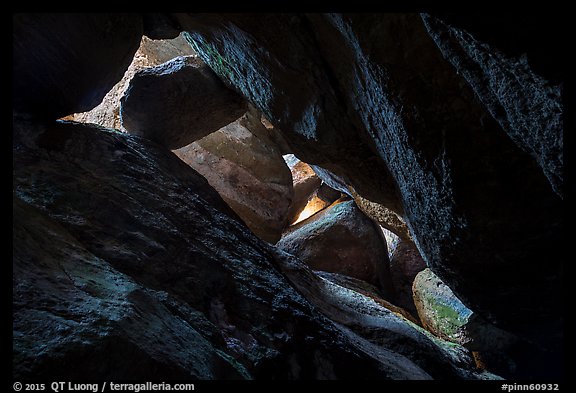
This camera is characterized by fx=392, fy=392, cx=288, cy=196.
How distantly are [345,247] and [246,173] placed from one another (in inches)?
130

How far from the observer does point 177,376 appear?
208 centimetres

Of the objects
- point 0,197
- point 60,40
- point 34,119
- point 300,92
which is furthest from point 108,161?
point 0,197

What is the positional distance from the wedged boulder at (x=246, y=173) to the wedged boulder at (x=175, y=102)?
147 inches

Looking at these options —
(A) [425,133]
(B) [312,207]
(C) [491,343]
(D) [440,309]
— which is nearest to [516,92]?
(A) [425,133]

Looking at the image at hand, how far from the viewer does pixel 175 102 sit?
5844 millimetres

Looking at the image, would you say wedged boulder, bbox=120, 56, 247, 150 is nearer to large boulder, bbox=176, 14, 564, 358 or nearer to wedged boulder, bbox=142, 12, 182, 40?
large boulder, bbox=176, 14, 564, 358

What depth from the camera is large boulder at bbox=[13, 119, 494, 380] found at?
2006 mm

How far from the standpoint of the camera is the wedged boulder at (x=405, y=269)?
443 inches

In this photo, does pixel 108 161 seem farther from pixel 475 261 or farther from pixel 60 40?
pixel 475 261

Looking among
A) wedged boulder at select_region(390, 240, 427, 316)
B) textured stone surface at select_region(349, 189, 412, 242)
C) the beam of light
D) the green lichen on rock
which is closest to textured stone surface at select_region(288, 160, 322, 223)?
the beam of light

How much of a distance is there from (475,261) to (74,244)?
387 cm

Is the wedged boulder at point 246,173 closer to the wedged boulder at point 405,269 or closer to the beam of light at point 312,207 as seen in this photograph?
the wedged boulder at point 405,269

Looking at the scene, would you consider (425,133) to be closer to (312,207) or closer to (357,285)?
(357,285)

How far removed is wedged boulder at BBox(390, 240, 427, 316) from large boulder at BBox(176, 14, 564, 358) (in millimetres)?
5558
